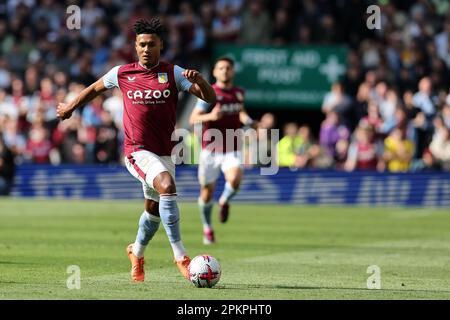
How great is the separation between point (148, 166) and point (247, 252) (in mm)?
4571

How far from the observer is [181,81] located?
1195 centimetres

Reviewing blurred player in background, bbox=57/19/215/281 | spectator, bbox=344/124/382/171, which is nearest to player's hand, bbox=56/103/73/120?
blurred player in background, bbox=57/19/215/281

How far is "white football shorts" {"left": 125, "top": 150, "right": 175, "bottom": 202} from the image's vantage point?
11.8 m

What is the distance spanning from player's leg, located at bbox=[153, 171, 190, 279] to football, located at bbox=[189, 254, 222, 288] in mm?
155

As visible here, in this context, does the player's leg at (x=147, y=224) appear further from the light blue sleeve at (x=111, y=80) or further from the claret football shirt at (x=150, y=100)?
the light blue sleeve at (x=111, y=80)

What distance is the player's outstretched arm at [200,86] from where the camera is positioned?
11359mm

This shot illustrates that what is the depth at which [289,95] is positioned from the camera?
29.4 metres

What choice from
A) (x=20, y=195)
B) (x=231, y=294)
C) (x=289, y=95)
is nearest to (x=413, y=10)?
(x=289, y=95)

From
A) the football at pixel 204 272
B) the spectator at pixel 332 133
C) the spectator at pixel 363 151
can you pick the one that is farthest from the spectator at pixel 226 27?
the football at pixel 204 272

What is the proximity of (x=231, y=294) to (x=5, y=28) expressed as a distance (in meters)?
23.3

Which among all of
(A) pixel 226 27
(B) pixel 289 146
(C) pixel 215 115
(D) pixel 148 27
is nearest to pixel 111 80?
(D) pixel 148 27

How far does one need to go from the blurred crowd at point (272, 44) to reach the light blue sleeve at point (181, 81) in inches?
607

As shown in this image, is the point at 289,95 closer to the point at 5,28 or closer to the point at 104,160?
the point at 104,160

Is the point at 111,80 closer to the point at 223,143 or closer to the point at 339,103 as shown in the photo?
the point at 223,143
